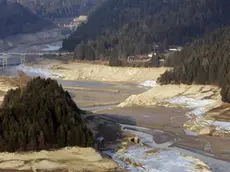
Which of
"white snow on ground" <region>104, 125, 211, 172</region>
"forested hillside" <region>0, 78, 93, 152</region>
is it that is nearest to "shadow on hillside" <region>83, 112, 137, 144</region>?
"white snow on ground" <region>104, 125, 211, 172</region>

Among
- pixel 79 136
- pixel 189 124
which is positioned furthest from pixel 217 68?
pixel 79 136

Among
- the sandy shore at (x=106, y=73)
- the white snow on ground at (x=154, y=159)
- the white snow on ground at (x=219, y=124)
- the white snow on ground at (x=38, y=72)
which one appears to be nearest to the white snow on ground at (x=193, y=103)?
the white snow on ground at (x=219, y=124)

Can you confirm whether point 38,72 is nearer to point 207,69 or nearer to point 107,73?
point 107,73

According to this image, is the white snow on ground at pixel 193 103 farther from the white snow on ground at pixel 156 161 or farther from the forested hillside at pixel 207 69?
the white snow on ground at pixel 156 161

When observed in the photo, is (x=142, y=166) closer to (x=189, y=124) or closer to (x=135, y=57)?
(x=189, y=124)

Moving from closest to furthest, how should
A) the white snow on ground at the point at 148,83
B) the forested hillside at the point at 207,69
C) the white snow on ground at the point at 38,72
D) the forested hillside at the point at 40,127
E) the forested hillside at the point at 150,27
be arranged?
the forested hillside at the point at 40,127
the forested hillside at the point at 207,69
the white snow on ground at the point at 148,83
the white snow on ground at the point at 38,72
the forested hillside at the point at 150,27

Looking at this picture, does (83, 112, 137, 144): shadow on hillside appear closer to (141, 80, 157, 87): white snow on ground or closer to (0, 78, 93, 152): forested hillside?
(0, 78, 93, 152): forested hillside

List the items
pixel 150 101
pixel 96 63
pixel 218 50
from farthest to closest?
pixel 96 63, pixel 218 50, pixel 150 101
